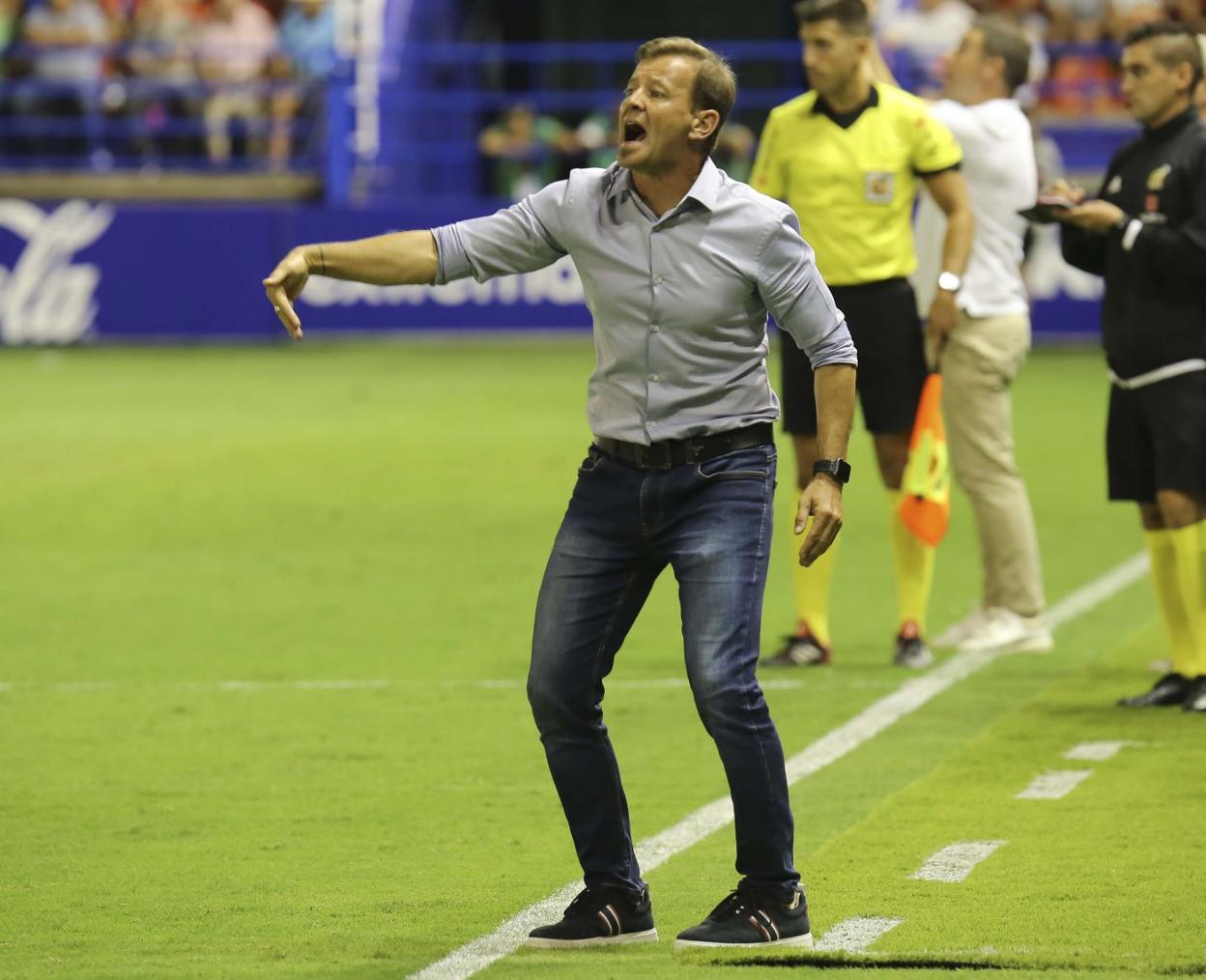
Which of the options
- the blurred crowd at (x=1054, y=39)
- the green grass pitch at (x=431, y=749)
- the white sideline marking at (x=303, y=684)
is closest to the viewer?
the green grass pitch at (x=431, y=749)

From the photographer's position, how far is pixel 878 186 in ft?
28.9

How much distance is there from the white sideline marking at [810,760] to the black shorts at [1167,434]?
44.0 inches

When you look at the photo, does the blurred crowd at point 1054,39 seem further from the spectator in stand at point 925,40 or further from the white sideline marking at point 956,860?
the white sideline marking at point 956,860

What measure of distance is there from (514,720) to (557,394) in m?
12.0

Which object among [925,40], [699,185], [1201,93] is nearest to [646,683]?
[1201,93]

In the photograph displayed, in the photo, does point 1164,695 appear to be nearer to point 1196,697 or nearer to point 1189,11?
point 1196,697

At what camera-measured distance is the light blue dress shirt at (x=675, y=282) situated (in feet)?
17.0

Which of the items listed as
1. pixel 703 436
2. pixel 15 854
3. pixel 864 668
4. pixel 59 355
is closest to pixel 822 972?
pixel 703 436

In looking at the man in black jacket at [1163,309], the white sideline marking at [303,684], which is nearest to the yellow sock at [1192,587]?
the man in black jacket at [1163,309]

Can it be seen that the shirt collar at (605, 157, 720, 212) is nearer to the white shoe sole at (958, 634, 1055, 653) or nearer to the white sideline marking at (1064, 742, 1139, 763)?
the white sideline marking at (1064, 742, 1139, 763)

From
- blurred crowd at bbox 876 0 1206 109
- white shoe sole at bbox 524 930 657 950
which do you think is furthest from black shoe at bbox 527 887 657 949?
blurred crowd at bbox 876 0 1206 109

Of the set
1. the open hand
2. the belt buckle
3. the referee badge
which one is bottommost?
the belt buckle

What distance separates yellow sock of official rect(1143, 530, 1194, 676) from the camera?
26.9 ft

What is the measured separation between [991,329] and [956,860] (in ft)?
12.6
